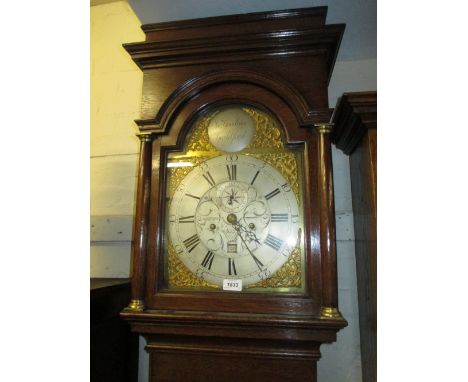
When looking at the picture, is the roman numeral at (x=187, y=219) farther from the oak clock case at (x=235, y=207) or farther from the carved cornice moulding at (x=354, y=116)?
the carved cornice moulding at (x=354, y=116)

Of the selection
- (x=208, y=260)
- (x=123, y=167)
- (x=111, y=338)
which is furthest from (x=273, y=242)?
(x=123, y=167)

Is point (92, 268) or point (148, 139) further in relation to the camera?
point (92, 268)

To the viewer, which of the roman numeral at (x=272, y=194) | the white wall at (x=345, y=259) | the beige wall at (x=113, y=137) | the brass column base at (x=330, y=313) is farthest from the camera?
the beige wall at (x=113, y=137)

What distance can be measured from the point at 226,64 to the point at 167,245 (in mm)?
456

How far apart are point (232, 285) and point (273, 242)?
134 mm

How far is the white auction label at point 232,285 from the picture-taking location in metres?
0.70

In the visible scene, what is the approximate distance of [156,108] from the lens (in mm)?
763

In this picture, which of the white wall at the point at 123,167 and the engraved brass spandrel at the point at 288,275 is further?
the white wall at the point at 123,167

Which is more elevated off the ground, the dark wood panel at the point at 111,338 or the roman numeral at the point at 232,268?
the roman numeral at the point at 232,268

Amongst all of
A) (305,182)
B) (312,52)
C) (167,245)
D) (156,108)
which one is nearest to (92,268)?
(167,245)

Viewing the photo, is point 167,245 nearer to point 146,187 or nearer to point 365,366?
point 146,187

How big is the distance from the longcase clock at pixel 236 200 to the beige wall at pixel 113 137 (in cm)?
38

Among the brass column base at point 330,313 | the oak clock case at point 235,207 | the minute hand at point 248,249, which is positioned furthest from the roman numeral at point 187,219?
the brass column base at point 330,313

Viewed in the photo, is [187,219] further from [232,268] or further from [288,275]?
[288,275]
